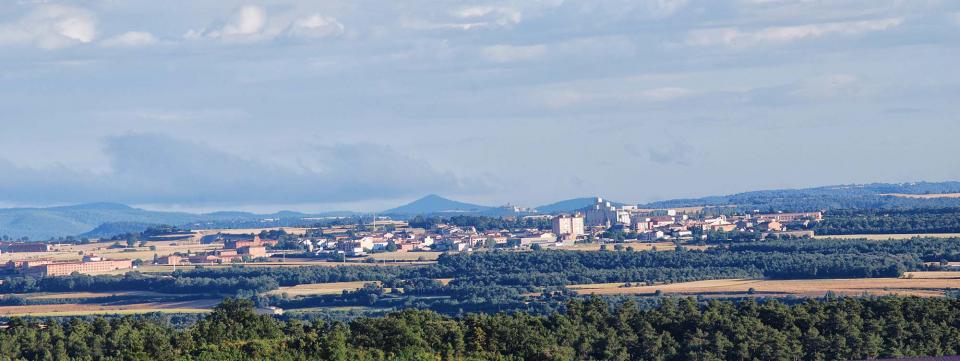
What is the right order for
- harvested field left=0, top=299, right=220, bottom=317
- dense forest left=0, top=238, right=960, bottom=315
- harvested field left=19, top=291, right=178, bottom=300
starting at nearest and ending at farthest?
harvested field left=0, top=299, right=220, bottom=317, dense forest left=0, top=238, right=960, bottom=315, harvested field left=19, top=291, right=178, bottom=300

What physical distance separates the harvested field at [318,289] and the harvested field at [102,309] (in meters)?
8.19

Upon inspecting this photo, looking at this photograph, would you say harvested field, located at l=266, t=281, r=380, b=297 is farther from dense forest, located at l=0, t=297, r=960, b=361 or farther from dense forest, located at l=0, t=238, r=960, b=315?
dense forest, located at l=0, t=297, r=960, b=361

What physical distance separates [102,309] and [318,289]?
27.7m

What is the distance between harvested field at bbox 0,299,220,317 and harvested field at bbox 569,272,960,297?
33.0 m

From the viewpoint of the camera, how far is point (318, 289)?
176 m

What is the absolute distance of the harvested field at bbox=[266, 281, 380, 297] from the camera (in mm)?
169875

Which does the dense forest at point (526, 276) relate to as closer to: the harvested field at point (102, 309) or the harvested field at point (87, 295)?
the harvested field at point (87, 295)

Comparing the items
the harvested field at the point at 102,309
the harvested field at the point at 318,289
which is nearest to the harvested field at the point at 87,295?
the harvested field at the point at 102,309

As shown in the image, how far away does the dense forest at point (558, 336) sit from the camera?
7381 cm

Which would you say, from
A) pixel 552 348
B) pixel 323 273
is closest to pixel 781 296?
pixel 552 348

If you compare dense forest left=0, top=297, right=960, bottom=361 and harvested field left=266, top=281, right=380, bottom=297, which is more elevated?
harvested field left=266, top=281, right=380, bottom=297

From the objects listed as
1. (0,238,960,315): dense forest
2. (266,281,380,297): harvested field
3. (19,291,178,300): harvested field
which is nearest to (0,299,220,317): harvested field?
(0,238,960,315): dense forest

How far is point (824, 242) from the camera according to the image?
196875 millimetres

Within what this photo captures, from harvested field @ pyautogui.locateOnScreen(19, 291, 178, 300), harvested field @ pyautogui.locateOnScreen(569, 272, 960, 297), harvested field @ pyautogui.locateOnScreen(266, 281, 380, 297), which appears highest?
harvested field @ pyautogui.locateOnScreen(19, 291, 178, 300)
